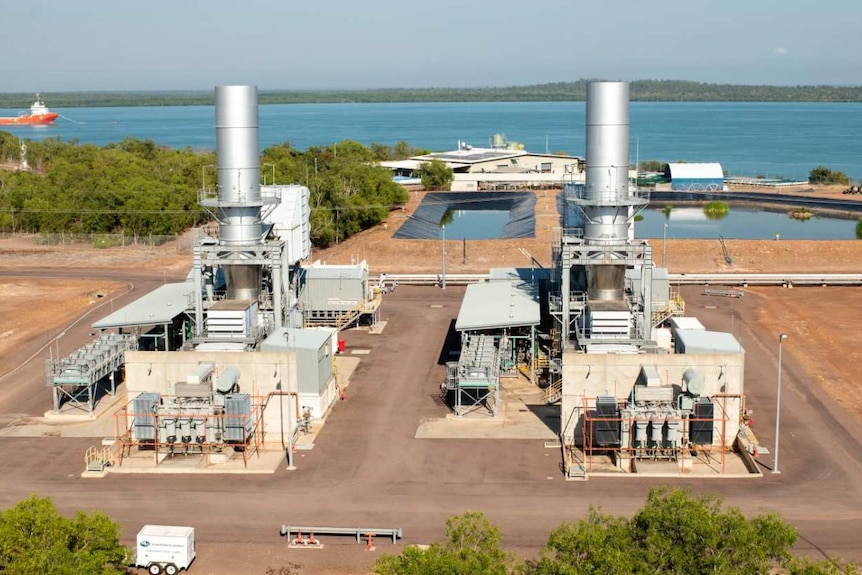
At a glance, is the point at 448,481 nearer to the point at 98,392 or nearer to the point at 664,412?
the point at 664,412

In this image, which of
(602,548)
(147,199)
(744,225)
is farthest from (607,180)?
(744,225)

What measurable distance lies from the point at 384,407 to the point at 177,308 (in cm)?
1484

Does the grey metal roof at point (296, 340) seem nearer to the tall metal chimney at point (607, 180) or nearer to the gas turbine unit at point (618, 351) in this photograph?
the gas turbine unit at point (618, 351)

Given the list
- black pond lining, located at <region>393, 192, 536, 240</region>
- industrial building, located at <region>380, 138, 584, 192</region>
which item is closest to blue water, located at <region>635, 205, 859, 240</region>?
black pond lining, located at <region>393, 192, 536, 240</region>

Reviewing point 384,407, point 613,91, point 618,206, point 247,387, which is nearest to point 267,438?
point 247,387

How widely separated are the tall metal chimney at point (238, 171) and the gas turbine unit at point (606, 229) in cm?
1493

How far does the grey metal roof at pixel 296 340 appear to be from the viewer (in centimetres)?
4306

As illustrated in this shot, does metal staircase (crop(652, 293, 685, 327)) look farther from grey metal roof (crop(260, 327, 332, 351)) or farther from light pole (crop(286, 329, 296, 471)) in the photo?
light pole (crop(286, 329, 296, 471))

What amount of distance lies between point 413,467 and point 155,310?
21.7 m

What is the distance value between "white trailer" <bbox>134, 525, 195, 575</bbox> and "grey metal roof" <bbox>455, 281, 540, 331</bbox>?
21.4 meters

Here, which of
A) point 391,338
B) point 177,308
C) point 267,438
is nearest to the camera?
point 267,438

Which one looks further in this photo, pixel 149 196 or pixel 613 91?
pixel 149 196

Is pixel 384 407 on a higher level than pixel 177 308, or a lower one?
lower

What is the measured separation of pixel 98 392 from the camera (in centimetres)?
4772
